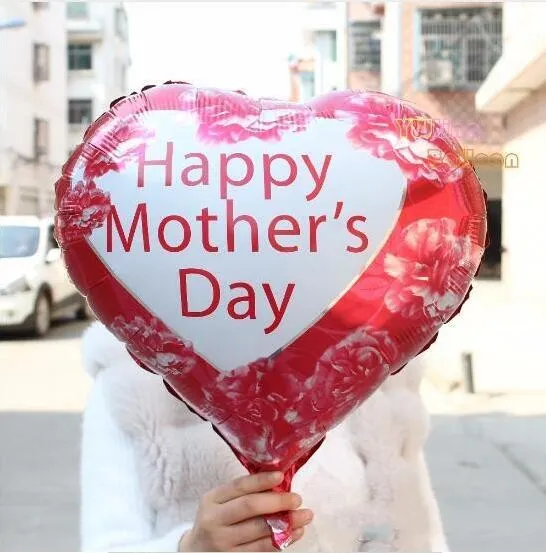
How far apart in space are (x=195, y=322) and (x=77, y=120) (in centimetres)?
1612

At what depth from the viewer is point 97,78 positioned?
1700cm

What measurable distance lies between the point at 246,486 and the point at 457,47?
43.8ft

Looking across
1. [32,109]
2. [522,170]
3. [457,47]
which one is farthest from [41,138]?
[522,170]

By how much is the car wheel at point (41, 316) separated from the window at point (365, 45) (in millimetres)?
9519

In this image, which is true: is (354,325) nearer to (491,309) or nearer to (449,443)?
(449,443)

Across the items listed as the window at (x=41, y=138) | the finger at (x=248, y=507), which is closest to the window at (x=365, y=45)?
the window at (x=41, y=138)

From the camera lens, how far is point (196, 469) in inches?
37.0

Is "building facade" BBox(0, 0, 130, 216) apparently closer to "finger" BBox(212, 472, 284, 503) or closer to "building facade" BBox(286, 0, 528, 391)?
"building facade" BBox(286, 0, 528, 391)

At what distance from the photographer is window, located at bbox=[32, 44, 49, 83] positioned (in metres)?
15.4

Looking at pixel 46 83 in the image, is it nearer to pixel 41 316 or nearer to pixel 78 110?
pixel 78 110

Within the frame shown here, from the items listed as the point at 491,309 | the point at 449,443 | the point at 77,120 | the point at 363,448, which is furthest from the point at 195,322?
the point at 77,120

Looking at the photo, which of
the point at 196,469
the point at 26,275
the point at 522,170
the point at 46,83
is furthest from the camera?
the point at 46,83

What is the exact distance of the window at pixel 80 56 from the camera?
17641 mm

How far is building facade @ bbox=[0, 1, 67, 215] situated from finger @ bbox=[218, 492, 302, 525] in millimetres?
13483
